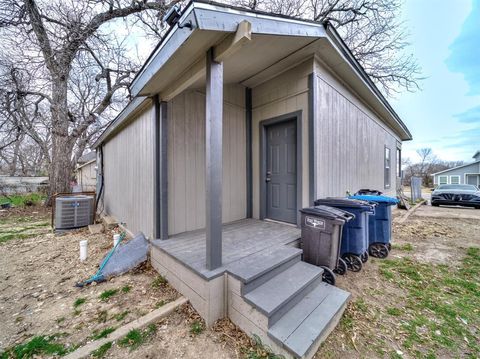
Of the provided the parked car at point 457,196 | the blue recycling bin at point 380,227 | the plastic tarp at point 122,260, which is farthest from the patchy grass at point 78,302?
the parked car at point 457,196

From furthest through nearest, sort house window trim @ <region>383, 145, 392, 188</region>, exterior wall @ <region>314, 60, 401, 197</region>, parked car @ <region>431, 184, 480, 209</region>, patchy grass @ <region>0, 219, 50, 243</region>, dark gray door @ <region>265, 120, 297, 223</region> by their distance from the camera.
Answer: parked car @ <region>431, 184, 480, 209</region> < house window trim @ <region>383, 145, 392, 188</region> < patchy grass @ <region>0, 219, 50, 243</region> < dark gray door @ <region>265, 120, 297, 223</region> < exterior wall @ <region>314, 60, 401, 197</region>

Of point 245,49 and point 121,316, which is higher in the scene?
point 245,49

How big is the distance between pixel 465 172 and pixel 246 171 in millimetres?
29733

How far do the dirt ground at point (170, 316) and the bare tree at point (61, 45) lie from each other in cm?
674

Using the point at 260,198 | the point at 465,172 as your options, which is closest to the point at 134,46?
the point at 260,198

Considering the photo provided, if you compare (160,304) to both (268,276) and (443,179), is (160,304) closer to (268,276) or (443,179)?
(268,276)

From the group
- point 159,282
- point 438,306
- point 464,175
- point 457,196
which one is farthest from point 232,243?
point 464,175

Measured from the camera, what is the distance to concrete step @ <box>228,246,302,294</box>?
1.98m

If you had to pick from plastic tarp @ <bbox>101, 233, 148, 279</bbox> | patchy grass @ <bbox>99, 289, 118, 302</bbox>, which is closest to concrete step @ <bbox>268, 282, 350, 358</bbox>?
patchy grass @ <bbox>99, 289, 118, 302</bbox>

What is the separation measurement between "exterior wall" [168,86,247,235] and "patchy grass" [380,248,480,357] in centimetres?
282

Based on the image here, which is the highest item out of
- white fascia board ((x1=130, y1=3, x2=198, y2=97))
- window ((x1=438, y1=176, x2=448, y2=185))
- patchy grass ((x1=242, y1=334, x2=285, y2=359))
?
white fascia board ((x1=130, y1=3, x2=198, y2=97))

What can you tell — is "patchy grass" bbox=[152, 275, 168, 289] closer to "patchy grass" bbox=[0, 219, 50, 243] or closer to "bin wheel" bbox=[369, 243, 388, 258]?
"bin wheel" bbox=[369, 243, 388, 258]

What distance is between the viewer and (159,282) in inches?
105

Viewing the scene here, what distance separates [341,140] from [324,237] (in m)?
2.73
